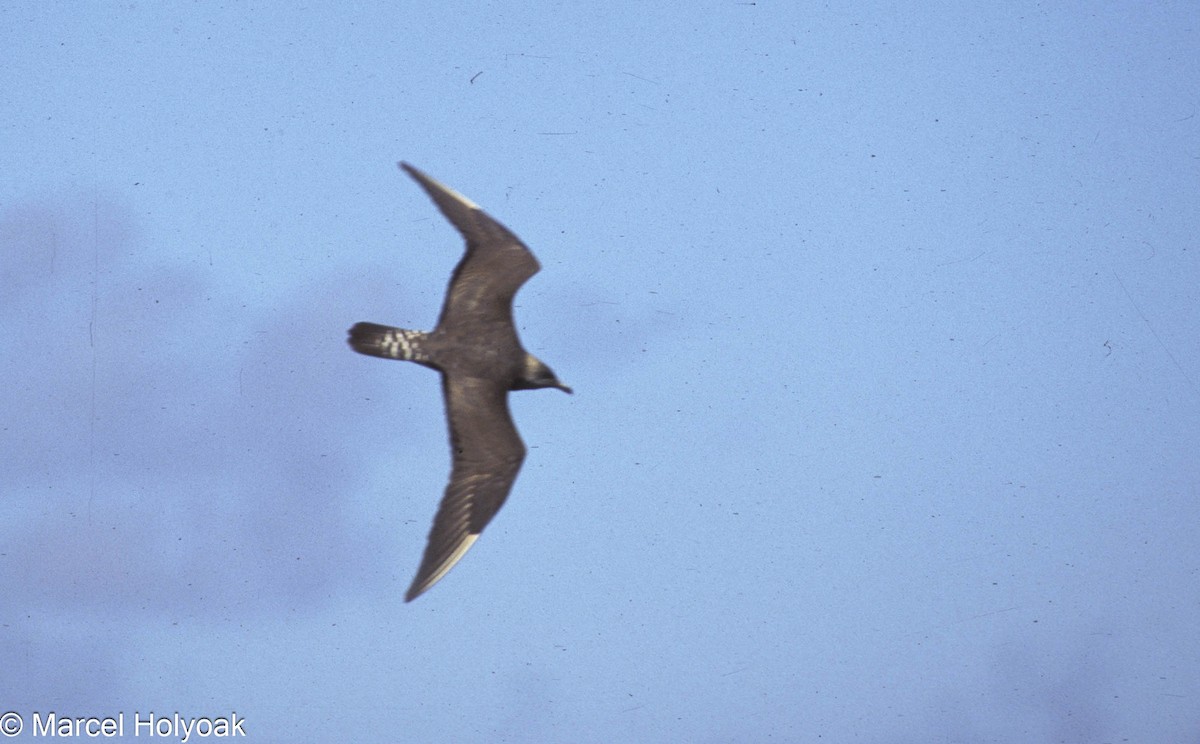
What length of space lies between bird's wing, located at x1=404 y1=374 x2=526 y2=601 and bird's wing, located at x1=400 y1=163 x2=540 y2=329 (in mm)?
901

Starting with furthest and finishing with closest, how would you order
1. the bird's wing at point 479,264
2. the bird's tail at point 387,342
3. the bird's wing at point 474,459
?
the bird's wing at point 474,459, the bird's wing at point 479,264, the bird's tail at point 387,342

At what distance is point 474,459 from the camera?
16.1 metres

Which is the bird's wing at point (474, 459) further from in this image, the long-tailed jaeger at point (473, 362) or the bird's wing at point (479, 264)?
the bird's wing at point (479, 264)

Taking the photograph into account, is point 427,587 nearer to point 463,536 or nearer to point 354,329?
point 463,536

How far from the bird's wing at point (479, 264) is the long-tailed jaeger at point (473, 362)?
0.01 m

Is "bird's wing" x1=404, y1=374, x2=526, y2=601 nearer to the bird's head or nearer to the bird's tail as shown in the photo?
the bird's head

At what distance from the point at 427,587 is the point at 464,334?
306 centimetres

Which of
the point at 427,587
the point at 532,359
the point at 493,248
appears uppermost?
the point at 493,248

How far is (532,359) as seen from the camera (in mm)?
16172

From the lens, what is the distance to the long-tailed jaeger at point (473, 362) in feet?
49.7

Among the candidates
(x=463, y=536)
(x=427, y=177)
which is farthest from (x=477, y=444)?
(x=427, y=177)

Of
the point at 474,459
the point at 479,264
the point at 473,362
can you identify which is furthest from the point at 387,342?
the point at 474,459

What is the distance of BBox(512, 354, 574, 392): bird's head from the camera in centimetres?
1611

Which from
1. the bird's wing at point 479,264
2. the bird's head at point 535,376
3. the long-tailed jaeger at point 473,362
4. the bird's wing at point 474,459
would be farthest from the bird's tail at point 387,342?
the bird's head at point 535,376
